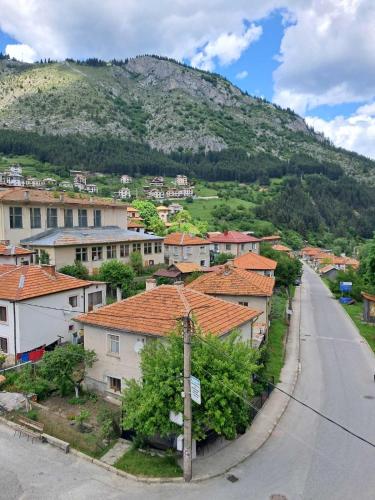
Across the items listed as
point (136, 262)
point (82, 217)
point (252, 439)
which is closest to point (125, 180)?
point (82, 217)

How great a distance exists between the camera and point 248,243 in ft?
209

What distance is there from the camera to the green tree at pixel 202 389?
1273 centimetres

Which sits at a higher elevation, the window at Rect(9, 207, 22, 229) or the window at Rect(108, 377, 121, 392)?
the window at Rect(9, 207, 22, 229)

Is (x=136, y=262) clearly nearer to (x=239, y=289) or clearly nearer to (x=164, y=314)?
(x=239, y=289)

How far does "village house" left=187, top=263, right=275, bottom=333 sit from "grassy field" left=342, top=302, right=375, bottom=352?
9.54 meters

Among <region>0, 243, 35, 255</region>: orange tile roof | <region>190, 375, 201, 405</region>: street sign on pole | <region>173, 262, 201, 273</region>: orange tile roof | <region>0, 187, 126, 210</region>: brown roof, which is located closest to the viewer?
<region>190, 375, 201, 405</region>: street sign on pole

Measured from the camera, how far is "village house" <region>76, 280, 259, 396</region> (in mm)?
17125

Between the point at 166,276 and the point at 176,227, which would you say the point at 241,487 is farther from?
the point at 176,227

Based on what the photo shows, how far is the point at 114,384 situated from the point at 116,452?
4.15m

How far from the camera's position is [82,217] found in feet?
152

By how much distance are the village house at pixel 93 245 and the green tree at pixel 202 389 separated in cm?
2580

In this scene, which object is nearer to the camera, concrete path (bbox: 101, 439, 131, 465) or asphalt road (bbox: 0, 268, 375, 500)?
asphalt road (bbox: 0, 268, 375, 500)

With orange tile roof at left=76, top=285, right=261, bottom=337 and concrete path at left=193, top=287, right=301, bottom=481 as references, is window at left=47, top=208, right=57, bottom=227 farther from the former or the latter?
concrete path at left=193, top=287, right=301, bottom=481

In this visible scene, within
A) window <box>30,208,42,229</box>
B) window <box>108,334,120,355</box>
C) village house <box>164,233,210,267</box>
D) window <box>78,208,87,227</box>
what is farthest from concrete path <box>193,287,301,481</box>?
village house <box>164,233,210,267</box>
